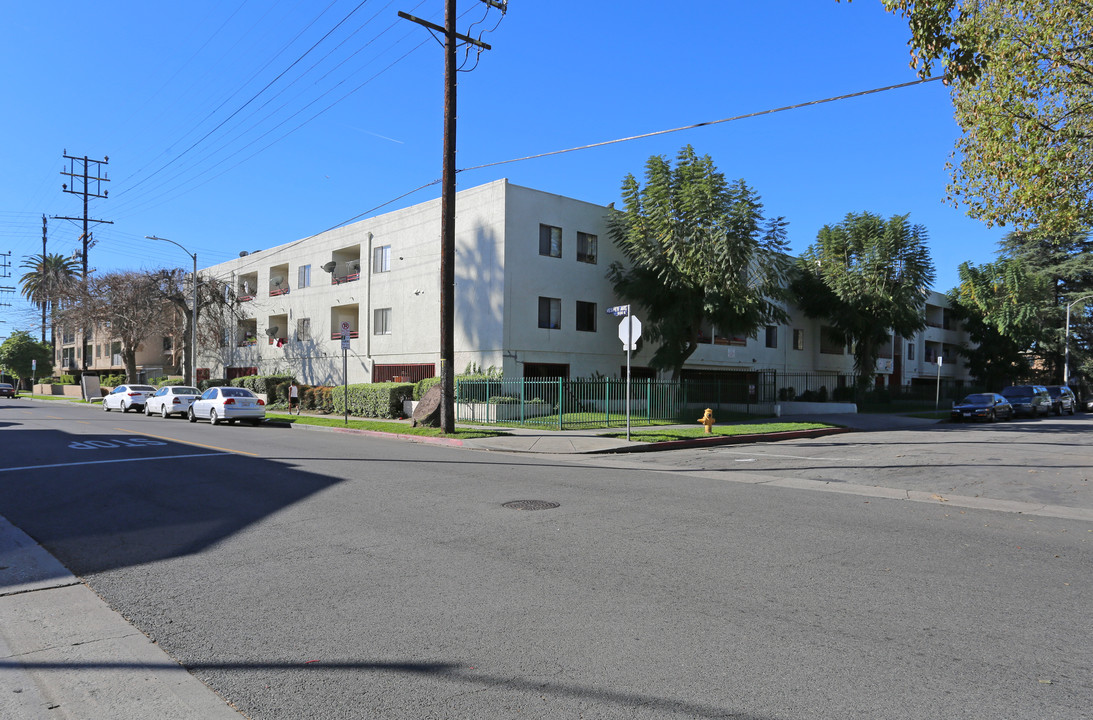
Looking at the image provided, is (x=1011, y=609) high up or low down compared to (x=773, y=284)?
down

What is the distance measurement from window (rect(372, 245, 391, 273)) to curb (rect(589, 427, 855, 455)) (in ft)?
60.7

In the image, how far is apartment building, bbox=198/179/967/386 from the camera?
2697 centimetres

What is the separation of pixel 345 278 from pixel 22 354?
6248cm

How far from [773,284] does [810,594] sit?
24494 millimetres

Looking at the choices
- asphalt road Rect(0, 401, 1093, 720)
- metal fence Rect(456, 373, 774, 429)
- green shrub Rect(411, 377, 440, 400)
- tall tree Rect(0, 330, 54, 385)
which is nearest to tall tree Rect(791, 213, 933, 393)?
metal fence Rect(456, 373, 774, 429)

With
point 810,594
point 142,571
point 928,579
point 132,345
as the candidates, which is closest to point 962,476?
point 928,579

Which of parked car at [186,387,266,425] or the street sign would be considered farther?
parked car at [186,387,266,425]

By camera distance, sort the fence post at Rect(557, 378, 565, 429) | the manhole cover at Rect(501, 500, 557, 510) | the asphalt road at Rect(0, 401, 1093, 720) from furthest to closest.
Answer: the fence post at Rect(557, 378, 565, 429) → the manhole cover at Rect(501, 500, 557, 510) → the asphalt road at Rect(0, 401, 1093, 720)

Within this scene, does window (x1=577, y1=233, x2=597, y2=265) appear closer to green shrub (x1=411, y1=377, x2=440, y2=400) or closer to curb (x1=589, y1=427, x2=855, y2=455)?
green shrub (x1=411, y1=377, x2=440, y2=400)

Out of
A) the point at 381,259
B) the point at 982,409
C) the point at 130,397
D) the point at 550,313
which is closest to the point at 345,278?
the point at 381,259

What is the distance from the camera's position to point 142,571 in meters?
5.82

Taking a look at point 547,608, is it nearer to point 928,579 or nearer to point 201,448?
point 928,579

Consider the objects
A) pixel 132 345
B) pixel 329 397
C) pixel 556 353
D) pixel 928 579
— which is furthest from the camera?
pixel 132 345

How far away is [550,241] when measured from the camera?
28.2 metres
